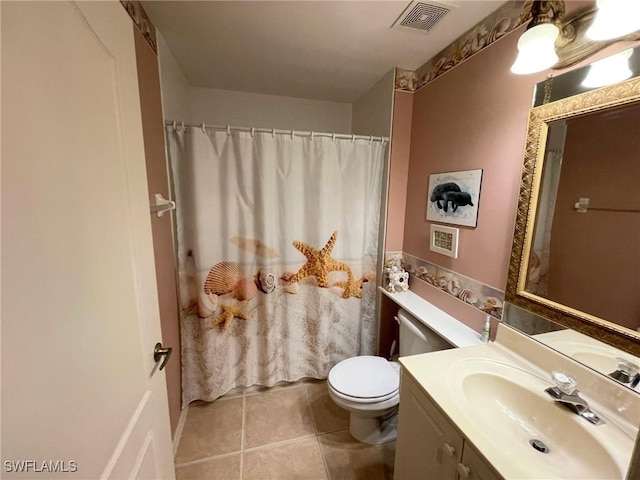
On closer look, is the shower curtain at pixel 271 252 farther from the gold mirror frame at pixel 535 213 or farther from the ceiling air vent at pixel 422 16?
the gold mirror frame at pixel 535 213

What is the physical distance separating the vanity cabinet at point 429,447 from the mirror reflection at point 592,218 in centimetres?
63

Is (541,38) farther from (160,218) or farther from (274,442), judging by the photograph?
(274,442)

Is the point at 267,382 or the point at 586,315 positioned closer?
the point at 586,315

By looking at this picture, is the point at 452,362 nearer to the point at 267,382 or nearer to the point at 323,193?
the point at 323,193

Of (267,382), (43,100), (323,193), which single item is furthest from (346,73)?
(267,382)

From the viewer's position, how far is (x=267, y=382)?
6.42 ft

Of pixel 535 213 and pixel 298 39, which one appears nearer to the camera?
pixel 535 213

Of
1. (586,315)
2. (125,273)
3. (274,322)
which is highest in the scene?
(125,273)

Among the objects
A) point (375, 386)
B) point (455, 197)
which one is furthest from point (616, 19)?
point (375, 386)

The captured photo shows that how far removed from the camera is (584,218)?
94cm

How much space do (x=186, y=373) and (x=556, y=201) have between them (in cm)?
220

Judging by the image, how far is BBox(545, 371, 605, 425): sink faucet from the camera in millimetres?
812

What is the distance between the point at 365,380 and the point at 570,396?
0.91 meters

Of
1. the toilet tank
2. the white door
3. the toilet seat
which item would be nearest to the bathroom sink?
the toilet tank
